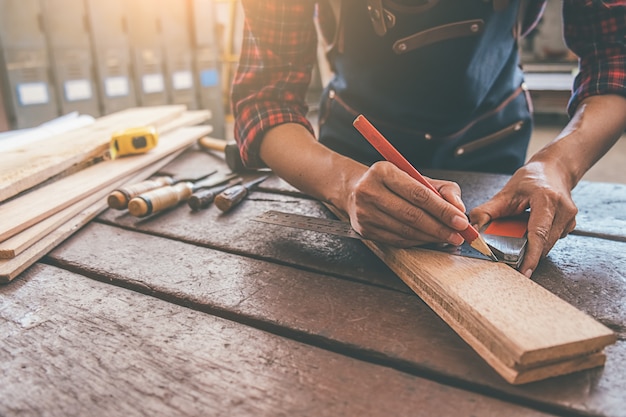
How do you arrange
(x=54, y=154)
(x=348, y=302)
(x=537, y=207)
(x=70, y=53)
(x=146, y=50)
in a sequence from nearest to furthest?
1. (x=348, y=302)
2. (x=537, y=207)
3. (x=54, y=154)
4. (x=70, y=53)
5. (x=146, y=50)

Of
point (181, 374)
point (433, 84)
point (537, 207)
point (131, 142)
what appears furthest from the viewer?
point (131, 142)

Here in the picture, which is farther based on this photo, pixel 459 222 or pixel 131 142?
pixel 131 142

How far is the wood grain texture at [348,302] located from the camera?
1.87 feet

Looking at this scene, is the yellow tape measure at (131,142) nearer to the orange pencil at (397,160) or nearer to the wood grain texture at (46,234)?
the wood grain texture at (46,234)

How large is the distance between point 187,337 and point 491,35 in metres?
1.07

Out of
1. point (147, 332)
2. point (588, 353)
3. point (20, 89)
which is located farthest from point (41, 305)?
point (20, 89)

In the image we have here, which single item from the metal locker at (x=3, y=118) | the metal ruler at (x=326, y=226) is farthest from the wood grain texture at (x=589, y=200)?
the metal locker at (x=3, y=118)

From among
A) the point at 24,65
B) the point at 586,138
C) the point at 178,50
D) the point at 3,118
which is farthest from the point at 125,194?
A: the point at 178,50

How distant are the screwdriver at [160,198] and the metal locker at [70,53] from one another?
251cm

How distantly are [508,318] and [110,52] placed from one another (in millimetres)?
3640

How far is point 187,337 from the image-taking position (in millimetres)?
678

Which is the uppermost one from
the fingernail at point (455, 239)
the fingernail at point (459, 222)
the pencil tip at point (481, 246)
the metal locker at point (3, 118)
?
the fingernail at point (459, 222)

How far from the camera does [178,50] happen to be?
413 cm

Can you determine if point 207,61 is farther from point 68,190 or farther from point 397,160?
point 397,160
